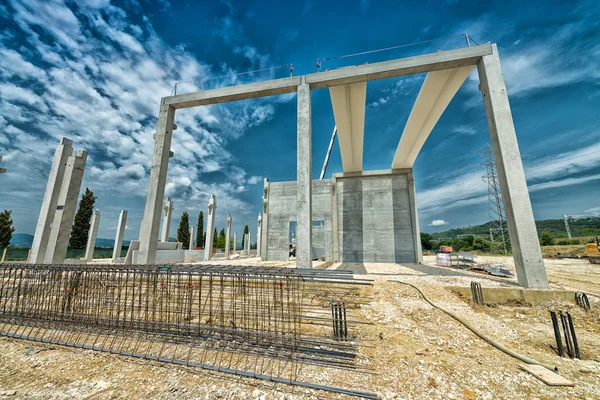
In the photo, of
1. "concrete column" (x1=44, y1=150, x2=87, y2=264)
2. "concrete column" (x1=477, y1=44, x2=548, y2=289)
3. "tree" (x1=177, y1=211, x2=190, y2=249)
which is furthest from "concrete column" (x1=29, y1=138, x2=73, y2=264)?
"tree" (x1=177, y1=211, x2=190, y2=249)

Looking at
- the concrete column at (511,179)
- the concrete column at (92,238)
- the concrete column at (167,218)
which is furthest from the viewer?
the concrete column at (167,218)

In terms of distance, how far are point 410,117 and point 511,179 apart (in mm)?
5457

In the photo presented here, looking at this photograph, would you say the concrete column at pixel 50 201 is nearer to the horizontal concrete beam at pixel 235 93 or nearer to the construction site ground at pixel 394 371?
the horizontal concrete beam at pixel 235 93

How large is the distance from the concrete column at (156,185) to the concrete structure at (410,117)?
0.13ft

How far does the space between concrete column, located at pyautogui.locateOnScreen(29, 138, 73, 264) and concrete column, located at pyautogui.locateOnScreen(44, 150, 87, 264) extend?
0.27 meters

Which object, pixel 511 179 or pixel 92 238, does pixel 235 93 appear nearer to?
pixel 511 179

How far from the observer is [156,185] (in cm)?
996

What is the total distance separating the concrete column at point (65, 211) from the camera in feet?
29.1

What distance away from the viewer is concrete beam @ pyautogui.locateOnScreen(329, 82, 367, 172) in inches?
384

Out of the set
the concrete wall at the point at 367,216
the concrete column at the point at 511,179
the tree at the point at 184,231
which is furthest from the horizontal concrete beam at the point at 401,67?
the tree at the point at 184,231

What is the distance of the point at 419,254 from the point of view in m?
14.8

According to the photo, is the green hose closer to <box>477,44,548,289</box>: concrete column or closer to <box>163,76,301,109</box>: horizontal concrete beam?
<box>477,44,548,289</box>: concrete column

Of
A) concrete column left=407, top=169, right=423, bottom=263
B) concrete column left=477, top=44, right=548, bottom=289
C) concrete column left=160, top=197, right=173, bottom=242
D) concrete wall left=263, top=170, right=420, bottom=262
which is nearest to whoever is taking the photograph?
concrete column left=477, top=44, right=548, bottom=289

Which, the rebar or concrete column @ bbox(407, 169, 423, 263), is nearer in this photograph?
the rebar
